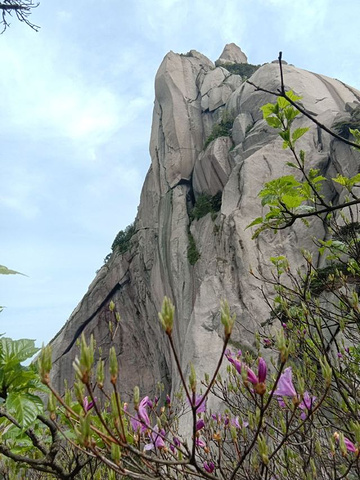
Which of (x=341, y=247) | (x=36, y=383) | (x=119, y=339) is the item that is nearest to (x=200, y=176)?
(x=119, y=339)

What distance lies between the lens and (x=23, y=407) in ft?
4.11

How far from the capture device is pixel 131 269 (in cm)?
2333

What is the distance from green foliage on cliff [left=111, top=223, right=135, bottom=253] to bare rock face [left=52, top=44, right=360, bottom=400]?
22.6 inches

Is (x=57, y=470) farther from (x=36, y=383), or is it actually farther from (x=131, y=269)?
(x=131, y=269)

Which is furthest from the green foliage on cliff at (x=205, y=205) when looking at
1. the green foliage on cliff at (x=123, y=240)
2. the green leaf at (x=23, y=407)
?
the green leaf at (x=23, y=407)

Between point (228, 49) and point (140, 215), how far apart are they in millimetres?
20500

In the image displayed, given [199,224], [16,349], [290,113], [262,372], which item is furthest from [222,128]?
[262,372]

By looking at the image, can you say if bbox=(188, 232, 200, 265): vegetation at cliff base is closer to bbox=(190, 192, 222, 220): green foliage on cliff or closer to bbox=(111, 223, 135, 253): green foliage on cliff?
bbox=(190, 192, 222, 220): green foliage on cliff

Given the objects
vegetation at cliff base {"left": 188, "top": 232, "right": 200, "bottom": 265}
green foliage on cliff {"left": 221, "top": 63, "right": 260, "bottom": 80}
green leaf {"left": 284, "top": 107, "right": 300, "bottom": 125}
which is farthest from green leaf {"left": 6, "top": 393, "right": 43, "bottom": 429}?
green foliage on cliff {"left": 221, "top": 63, "right": 260, "bottom": 80}

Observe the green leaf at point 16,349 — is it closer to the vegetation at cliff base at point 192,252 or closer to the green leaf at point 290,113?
the green leaf at point 290,113

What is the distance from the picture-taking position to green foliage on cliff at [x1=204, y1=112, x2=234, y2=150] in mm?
19922

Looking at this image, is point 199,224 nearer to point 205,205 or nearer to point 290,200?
point 205,205

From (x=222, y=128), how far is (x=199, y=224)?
20.4 feet

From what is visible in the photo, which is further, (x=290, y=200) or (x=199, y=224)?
(x=199, y=224)
